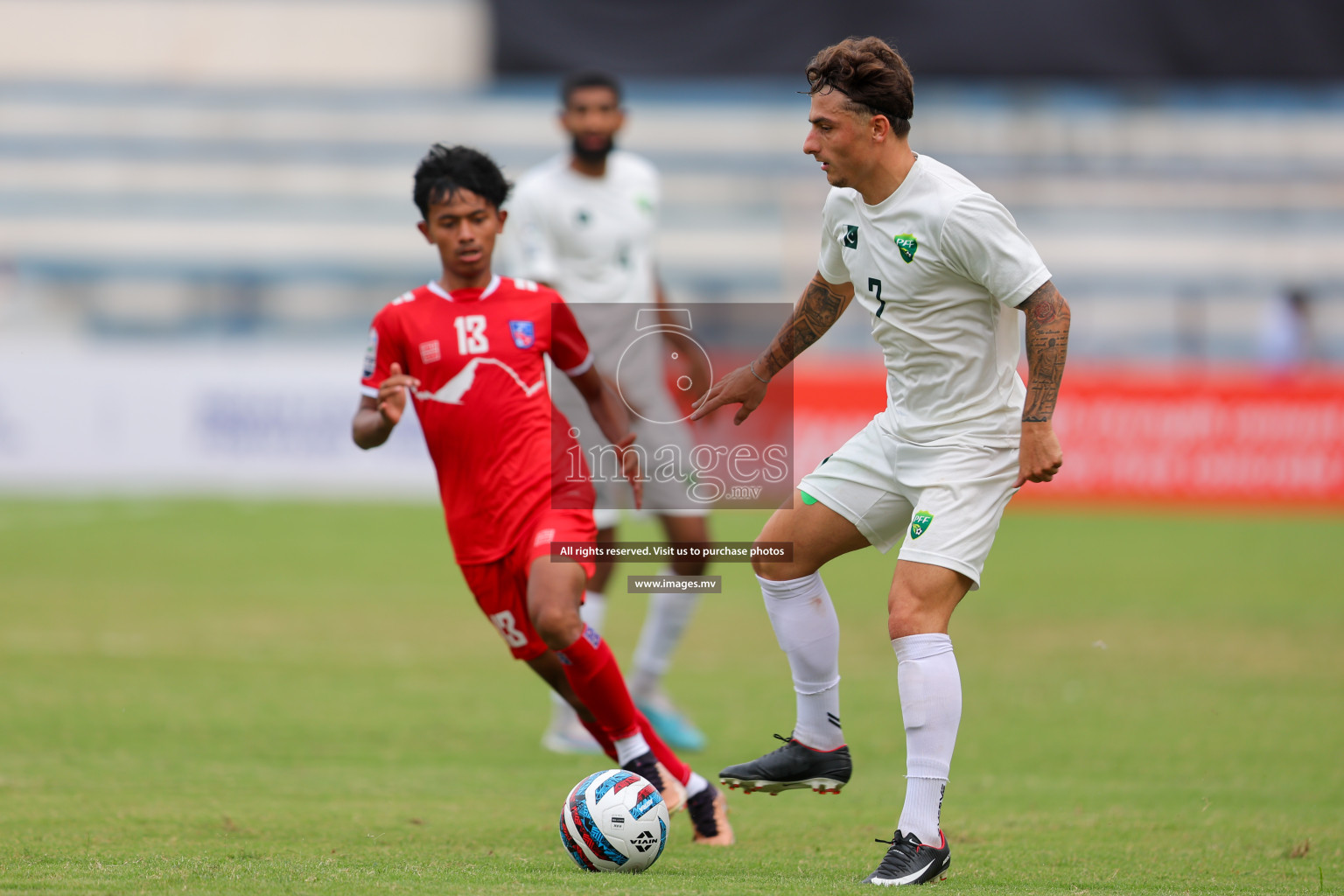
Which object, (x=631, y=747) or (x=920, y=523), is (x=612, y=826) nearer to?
(x=631, y=747)

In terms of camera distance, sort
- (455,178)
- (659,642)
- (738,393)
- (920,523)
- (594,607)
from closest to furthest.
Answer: (920,523) → (738,393) → (455,178) → (594,607) → (659,642)

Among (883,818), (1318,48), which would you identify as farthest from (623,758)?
(1318,48)

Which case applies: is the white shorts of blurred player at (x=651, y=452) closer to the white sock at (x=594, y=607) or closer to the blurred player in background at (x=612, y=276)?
the blurred player in background at (x=612, y=276)

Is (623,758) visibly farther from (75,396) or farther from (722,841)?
(75,396)

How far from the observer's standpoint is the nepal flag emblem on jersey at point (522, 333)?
5.04 m

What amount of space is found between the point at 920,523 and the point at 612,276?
3035 millimetres

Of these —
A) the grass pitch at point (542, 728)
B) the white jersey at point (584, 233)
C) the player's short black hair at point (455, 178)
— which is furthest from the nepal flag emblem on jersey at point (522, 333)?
the white jersey at point (584, 233)

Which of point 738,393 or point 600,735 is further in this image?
point 600,735

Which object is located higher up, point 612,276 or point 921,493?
point 612,276

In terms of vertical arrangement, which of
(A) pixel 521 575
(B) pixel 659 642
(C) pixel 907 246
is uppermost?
(C) pixel 907 246

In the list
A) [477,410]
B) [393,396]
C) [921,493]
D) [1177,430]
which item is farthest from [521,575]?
[1177,430]

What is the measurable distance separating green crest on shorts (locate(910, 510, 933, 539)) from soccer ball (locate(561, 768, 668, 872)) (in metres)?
1.10

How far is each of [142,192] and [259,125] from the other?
2.93m

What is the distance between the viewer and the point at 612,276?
7.01 metres
